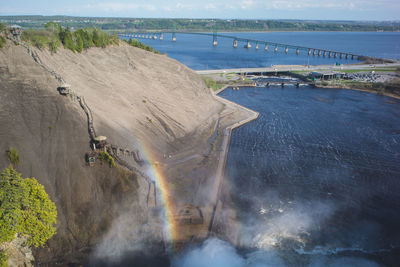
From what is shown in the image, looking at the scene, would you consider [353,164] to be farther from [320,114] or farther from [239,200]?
[320,114]

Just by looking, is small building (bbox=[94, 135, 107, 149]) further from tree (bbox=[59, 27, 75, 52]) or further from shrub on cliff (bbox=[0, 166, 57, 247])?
tree (bbox=[59, 27, 75, 52])

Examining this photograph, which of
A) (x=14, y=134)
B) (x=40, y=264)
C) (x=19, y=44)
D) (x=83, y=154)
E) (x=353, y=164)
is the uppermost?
(x=19, y=44)

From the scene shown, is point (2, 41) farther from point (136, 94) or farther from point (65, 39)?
point (136, 94)

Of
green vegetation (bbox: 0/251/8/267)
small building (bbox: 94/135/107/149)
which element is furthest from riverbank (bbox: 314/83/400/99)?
green vegetation (bbox: 0/251/8/267)

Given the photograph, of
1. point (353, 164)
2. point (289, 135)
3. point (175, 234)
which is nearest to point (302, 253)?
point (175, 234)

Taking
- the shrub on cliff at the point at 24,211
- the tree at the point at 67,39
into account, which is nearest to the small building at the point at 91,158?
A: the shrub on cliff at the point at 24,211

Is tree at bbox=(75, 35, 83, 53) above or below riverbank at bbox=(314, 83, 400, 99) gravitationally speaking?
above
